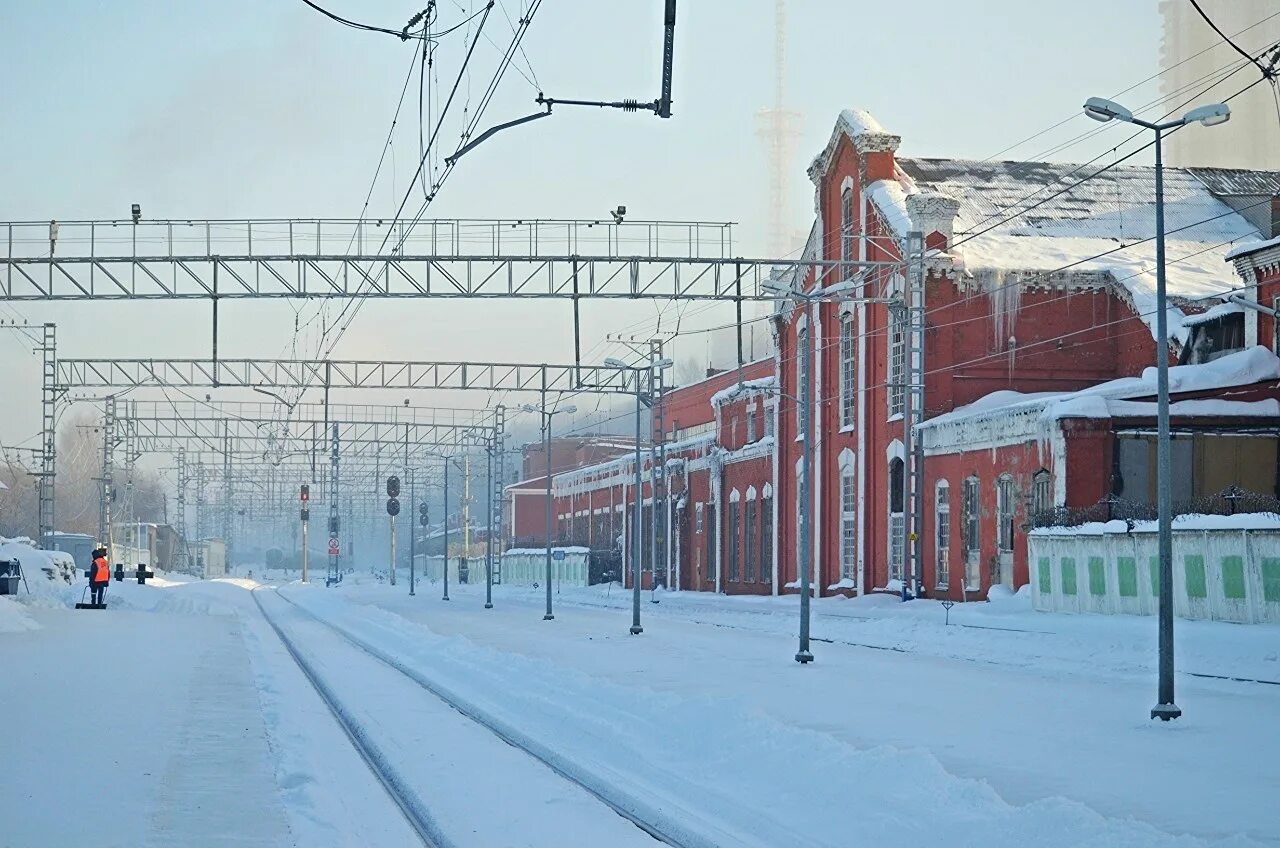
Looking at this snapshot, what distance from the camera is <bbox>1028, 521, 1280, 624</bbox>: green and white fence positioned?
28453 millimetres

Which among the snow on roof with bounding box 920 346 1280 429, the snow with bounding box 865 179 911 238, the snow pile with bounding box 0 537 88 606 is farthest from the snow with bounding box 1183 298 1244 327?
the snow pile with bounding box 0 537 88 606

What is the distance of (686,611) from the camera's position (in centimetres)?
5469

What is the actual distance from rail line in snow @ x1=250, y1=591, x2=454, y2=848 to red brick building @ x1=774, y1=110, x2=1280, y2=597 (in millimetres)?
21656

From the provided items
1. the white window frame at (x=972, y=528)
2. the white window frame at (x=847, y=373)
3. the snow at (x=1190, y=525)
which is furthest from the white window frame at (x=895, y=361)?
the snow at (x=1190, y=525)

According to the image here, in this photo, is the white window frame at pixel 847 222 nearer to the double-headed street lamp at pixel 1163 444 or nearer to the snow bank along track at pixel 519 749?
the snow bank along track at pixel 519 749

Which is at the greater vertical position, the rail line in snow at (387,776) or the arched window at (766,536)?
the arched window at (766,536)

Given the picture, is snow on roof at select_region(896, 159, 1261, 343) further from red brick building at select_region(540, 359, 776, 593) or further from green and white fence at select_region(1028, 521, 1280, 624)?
green and white fence at select_region(1028, 521, 1280, 624)

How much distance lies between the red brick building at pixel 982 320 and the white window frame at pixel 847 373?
0.08m

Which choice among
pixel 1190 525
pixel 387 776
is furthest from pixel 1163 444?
pixel 1190 525

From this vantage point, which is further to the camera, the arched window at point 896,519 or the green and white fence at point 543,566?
the green and white fence at point 543,566

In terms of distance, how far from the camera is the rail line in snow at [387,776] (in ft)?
39.1

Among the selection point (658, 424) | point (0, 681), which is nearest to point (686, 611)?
point (658, 424)

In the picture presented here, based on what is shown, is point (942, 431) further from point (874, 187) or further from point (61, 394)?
point (61, 394)

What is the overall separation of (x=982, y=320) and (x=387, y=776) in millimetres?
36020
